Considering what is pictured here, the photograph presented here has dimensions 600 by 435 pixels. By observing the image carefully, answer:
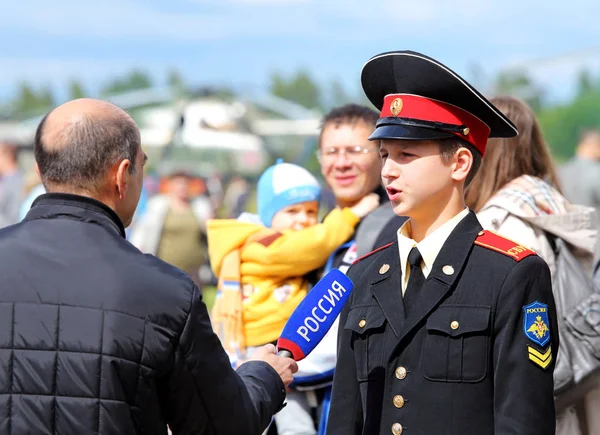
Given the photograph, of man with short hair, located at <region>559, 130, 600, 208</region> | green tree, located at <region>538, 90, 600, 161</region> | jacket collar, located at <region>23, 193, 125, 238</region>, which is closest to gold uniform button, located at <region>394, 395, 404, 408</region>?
jacket collar, located at <region>23, 193, 125, 238</region>

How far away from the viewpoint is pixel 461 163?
300 centimetres

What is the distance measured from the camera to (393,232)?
3928mm

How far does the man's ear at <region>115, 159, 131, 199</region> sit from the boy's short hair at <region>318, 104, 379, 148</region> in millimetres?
2029

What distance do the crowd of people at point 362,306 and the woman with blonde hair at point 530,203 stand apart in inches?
0.4

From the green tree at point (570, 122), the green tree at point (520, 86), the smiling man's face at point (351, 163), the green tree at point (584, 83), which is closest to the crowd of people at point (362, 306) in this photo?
the smiling man's face at point (351, 163)

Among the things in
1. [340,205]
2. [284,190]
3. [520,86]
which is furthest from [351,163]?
[520,86]

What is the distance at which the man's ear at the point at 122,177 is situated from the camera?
2.55m

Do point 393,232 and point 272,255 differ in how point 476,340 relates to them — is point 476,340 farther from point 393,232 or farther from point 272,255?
point 272,255

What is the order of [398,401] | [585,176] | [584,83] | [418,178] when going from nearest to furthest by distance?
[398,401]
[418,178]
[585,176]
[584,83]

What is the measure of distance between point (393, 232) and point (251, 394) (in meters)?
1.41

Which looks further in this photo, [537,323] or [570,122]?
[570,122]

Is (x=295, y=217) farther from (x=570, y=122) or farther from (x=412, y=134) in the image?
(x=570, y=122)

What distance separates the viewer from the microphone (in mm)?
2973

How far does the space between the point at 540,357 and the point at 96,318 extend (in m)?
1.20
